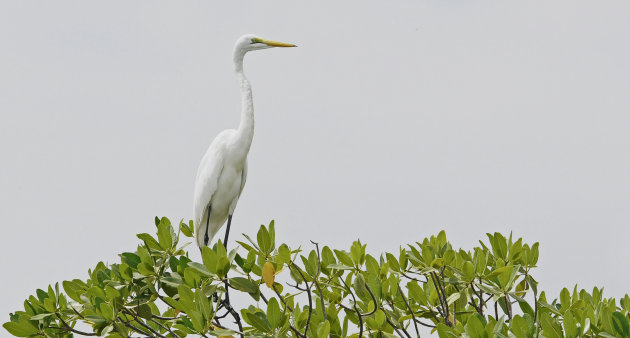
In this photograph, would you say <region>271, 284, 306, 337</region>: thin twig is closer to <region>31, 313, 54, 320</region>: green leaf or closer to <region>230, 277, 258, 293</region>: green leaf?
<region>230, 277, 258, 293</region>: green leaf

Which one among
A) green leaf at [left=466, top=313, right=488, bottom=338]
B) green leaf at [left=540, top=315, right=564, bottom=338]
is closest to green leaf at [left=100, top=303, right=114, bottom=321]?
green leaf at [left=466, top=313, right=488, bottom=338]

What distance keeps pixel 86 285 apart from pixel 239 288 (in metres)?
1.15

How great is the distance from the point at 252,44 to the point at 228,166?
1078 millimetres

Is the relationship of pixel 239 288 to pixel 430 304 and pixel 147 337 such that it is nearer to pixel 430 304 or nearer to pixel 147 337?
pixel 147 337

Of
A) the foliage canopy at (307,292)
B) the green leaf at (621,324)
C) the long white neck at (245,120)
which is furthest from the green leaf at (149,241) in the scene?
the long white neck at (245,120)

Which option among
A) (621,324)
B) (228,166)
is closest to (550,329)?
(621,324)

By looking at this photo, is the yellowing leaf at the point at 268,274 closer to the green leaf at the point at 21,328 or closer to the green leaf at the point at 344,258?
the green leaf at the point at 344,258

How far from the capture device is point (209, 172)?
23.1ft

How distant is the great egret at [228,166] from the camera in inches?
270

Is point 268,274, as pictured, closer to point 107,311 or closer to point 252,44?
point 107,311

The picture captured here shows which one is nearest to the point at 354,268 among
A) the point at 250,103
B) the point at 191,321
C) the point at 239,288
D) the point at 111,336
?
the point at 239,288

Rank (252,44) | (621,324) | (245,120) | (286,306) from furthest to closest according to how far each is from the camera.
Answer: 1. (252,44)
2. (245,120)
3. (286,306)
4. (621,324)

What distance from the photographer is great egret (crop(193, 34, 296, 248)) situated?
270 inches

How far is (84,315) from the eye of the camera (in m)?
4.05
